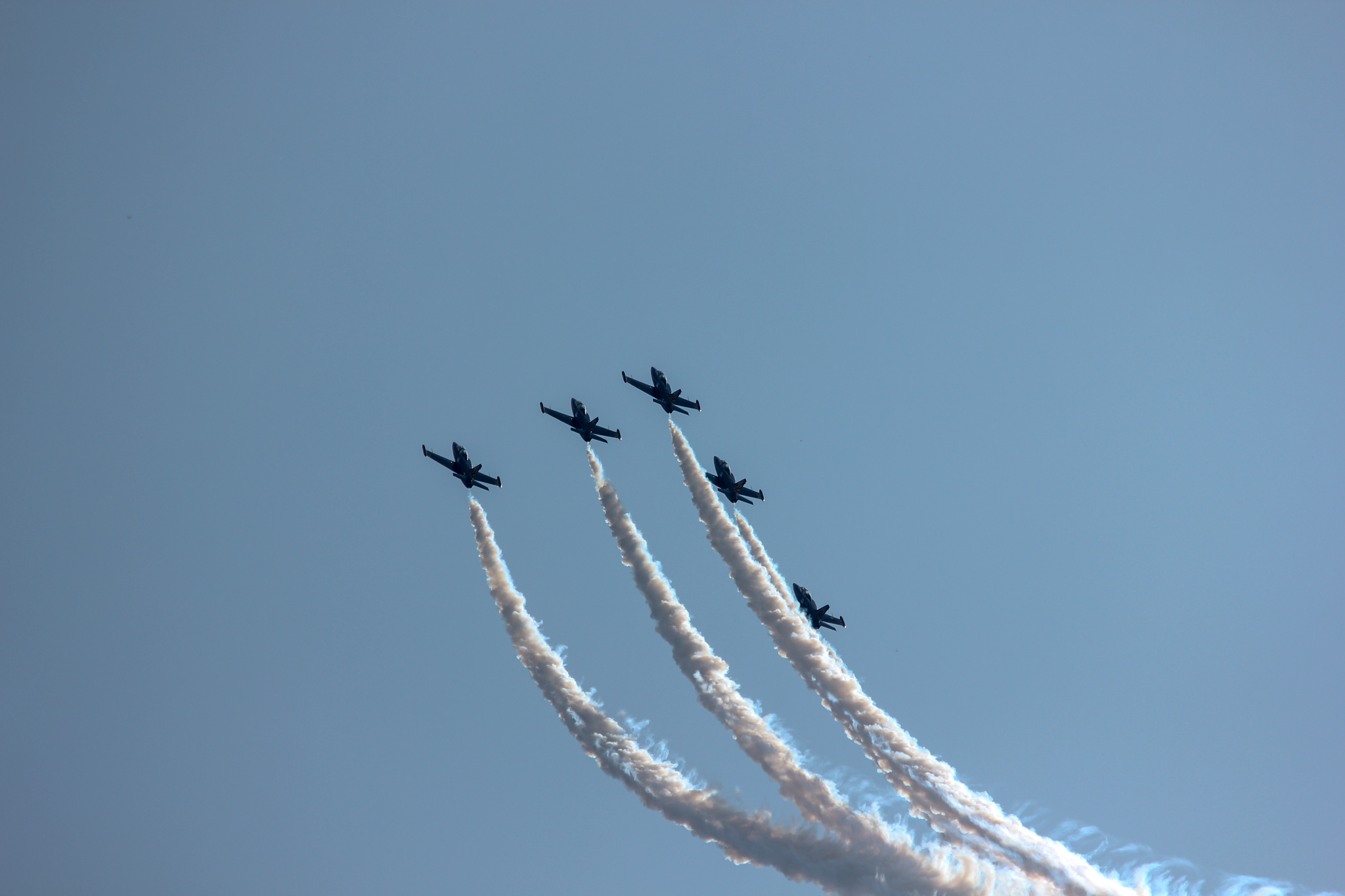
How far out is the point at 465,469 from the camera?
72.2m

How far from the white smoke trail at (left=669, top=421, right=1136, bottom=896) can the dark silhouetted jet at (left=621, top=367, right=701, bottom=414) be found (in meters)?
1.26

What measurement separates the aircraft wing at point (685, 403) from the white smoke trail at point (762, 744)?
6132 millimetres

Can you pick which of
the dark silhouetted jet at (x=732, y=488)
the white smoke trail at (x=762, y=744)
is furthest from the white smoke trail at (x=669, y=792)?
the dark silhouetted jet at (x=732, y=488)

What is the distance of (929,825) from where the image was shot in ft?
188

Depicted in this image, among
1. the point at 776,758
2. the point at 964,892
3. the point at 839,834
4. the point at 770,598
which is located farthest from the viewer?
the point at 770,598

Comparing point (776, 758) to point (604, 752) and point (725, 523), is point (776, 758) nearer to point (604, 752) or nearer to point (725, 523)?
point (604, 752)

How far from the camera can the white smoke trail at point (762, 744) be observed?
55.6m

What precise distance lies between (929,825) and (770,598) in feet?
51.8

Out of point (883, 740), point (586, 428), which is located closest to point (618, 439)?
point (586, 428)

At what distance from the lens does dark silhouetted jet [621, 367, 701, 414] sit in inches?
2876

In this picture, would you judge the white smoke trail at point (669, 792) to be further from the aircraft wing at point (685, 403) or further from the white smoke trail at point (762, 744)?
the aircraft wing at point (685, 403)

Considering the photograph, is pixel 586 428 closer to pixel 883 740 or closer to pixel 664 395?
pixel 664 395

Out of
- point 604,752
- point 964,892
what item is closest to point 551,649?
point 604,752

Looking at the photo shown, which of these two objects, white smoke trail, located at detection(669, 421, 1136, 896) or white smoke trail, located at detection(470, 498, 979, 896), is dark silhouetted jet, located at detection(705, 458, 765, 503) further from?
white smoke trail, located at detection(470, 498, 979, 896)
